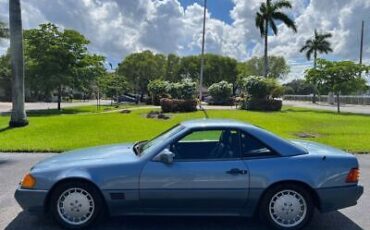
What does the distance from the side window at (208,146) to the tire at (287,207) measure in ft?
2.12

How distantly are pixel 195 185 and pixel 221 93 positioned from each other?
35065mm

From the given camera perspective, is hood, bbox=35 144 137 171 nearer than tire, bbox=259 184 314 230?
No

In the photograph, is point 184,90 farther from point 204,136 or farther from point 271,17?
point 204,136

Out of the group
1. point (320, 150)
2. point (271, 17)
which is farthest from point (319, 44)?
point (320, 150)

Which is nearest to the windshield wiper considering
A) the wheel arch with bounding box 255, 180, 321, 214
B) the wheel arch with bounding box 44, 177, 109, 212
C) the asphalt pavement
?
the wheel arch with bounding box 44, 177, 109, 212

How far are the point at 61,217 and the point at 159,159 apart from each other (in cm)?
134

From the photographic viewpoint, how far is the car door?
5.18 meters

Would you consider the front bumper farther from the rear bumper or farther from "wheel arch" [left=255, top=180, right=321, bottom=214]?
the rear bumper

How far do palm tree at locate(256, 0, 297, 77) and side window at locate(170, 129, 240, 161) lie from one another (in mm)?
40080

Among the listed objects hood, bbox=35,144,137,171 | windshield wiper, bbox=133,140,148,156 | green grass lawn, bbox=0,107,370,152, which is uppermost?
windshield wiper, bbox=133,140,148,156

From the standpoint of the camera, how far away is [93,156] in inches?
222

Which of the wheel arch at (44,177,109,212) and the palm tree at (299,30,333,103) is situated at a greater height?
the palm tree at (299,30,333,103)

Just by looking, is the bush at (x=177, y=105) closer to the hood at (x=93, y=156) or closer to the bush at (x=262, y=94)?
the bush at (x=262, y=94)

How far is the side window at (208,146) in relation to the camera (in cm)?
534
